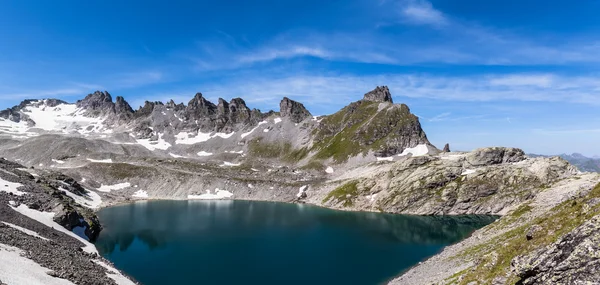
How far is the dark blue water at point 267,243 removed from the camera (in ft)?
192

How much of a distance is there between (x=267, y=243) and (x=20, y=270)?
5024 centimetres

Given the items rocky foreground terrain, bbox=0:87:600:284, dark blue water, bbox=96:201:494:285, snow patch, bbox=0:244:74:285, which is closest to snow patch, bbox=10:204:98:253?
rocky foreground terrain, bbox=0:87:600:284

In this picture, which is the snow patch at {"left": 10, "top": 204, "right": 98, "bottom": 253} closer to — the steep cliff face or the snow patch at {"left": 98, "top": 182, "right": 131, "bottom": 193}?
the steep cliff face

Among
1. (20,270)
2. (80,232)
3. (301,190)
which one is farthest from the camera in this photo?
(301,190)

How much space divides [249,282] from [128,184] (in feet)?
430

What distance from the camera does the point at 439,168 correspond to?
13762 cm

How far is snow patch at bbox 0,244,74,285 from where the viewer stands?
31.9 meters

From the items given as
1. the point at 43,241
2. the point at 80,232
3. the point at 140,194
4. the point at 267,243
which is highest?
the point at 43,241

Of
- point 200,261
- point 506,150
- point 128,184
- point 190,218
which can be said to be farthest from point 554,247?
point 128,184

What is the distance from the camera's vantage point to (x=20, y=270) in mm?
35000

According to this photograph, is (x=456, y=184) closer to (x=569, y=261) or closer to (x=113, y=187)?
(x=569, y=261)

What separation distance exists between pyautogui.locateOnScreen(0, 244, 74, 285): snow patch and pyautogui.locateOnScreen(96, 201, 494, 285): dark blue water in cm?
1797

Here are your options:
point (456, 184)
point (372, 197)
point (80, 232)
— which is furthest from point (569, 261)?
point (372, 197)

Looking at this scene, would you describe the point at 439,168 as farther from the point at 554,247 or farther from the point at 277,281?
the point at 554,247
